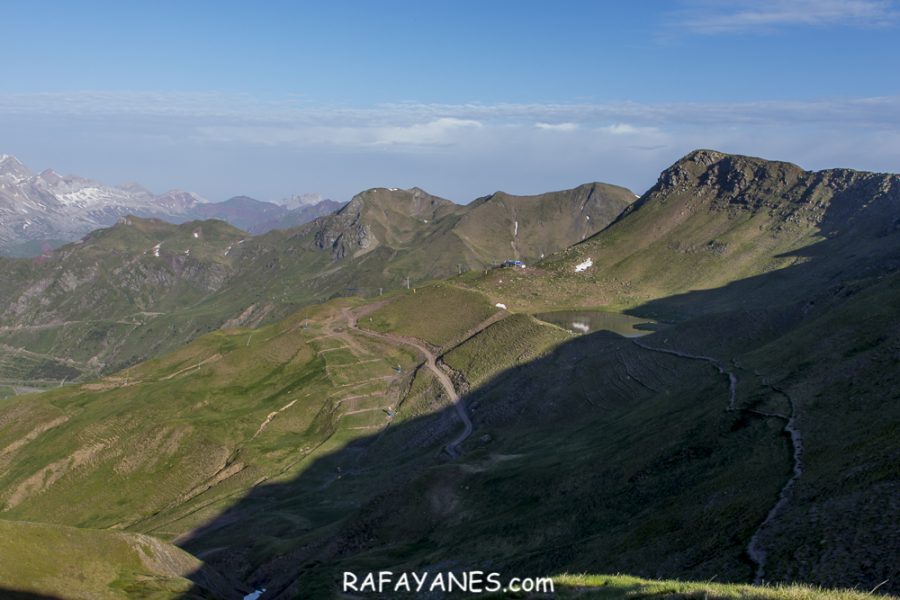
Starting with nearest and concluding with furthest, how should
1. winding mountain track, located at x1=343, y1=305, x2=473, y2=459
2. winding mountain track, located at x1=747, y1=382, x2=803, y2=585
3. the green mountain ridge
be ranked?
1. winding mountain track, located at x1=747, y1=382, x2=803, y2=585
2. the green mountain ridge
3. winding mountain track, located at x1=343, y1=305, x2=473, y2=459

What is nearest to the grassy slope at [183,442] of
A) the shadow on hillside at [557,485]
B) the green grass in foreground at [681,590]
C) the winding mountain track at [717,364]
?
the shadow on hillside at [557,485]

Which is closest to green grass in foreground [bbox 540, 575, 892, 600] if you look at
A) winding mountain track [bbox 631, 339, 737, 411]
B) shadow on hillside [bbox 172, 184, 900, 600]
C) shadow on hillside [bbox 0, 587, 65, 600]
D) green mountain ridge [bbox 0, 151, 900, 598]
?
green mountain ridge [bbox 0, 151, 900, 598]

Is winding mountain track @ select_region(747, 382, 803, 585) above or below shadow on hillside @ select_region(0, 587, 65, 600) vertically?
above

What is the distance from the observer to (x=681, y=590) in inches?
1142

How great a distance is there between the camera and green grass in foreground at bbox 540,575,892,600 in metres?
24.9

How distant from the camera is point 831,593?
24781 mm

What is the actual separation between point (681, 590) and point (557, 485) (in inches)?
2015

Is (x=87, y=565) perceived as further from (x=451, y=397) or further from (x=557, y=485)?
(x=451, y=397)

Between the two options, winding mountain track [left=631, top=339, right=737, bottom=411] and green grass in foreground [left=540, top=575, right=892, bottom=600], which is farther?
winding mountain track [left=631, top=339, right=737, bottom=411]

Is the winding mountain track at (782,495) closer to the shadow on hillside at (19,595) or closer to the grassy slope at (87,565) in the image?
the grassy slope at (87,565)

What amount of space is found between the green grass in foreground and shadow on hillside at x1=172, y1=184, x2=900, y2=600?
7.38 meters

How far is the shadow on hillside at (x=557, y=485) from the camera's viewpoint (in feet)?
170

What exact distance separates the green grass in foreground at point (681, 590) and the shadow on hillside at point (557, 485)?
7.38 metres

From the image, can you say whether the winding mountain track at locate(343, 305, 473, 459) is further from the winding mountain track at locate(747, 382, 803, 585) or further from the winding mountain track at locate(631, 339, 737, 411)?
the winding mountain track at locate(747, 382, 803, 585)
